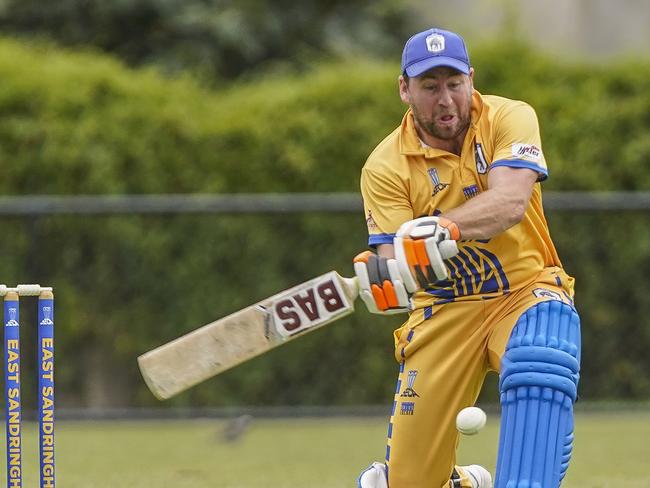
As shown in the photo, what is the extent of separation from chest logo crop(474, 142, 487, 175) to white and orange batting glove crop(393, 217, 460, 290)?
1.72 feet

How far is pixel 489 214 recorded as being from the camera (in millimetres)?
4398

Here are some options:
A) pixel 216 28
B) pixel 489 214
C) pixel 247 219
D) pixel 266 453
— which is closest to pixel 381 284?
pixel 489 214

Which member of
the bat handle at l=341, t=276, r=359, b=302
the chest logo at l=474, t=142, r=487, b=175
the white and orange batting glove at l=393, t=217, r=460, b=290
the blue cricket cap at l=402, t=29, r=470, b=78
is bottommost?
the bat handle at l=341, t=276, r=359, b=302

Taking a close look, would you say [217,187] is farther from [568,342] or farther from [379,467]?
[568,342]

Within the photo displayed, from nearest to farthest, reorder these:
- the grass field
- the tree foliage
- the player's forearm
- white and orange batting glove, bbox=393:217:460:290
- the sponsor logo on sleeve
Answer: white and orange batting glove, bbox=393:217:460:290 → the player's forearm → the sponsor logo on sleeve → the grass field → the tree foliage

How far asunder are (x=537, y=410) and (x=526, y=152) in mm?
868

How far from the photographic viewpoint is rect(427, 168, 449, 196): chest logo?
15.6 ft

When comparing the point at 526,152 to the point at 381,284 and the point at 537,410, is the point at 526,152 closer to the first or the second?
the point at 381,284

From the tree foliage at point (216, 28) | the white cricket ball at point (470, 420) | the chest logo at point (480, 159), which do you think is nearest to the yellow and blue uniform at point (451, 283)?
the chest logo at point (480, 159)

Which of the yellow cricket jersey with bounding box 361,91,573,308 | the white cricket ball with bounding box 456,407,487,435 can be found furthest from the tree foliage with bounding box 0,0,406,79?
the white cricket ball with bounding box 456,407,487,435

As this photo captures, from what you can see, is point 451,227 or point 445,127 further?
point 445,127

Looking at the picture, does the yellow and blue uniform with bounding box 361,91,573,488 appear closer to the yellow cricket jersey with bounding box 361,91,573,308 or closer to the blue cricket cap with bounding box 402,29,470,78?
the yellow cricket jersey with bounding box 361,91,573,308

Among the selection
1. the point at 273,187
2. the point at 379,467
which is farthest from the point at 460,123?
the point at 273,187

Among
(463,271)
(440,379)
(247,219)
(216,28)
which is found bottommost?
(440,379)
